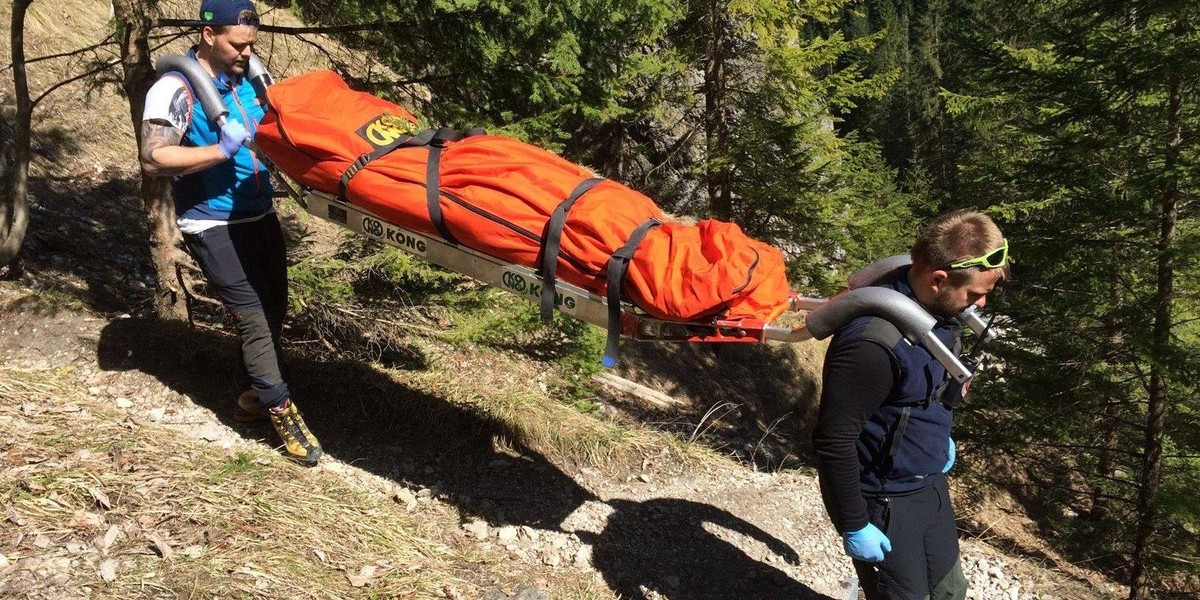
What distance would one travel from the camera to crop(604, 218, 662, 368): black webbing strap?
357cm

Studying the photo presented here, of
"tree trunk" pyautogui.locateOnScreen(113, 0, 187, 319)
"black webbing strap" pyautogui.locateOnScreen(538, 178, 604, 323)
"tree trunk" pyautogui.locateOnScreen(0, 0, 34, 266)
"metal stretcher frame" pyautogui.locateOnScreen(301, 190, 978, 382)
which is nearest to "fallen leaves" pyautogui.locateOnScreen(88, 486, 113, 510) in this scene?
"metal stretcher frame" pyautogui.locateOnScreen(301, 190, 978, 382)

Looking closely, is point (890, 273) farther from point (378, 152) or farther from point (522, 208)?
point (378, 152)

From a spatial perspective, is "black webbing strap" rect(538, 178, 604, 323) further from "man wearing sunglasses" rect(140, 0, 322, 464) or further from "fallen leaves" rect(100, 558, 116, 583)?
"fallen leaves" rect(100, 558, 116, 583)

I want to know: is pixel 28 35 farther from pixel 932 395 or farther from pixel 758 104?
pixel 932 395

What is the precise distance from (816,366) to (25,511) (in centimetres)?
1736

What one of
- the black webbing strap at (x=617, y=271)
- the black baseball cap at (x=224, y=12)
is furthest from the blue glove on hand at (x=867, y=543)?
the black baseball cap at (x=224, y=12)

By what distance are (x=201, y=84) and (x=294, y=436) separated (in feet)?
6.86

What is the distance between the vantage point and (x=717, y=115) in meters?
14.1

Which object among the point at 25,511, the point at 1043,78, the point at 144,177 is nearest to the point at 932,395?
the point at 25,511

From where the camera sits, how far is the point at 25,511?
3.64 meters

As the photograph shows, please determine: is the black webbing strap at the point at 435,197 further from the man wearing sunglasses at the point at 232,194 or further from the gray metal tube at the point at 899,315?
the gray metal tube at the point at 899,315

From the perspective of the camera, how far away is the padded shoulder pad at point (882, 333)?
116 inches

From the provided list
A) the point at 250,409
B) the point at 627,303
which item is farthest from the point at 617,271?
the point at 250,409

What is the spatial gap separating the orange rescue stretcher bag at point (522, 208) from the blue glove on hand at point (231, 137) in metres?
0.27
